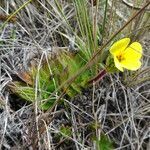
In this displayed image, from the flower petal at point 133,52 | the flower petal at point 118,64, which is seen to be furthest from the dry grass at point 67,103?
the flower petal at point 118,64

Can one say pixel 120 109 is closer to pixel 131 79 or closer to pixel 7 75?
pixel 131 79

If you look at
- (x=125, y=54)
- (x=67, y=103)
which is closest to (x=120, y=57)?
(x=125, y=54)

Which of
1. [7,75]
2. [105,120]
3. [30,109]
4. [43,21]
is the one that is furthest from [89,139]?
[43,21]

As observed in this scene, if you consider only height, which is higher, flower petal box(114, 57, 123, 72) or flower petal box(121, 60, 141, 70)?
flower petal box(114, 57, 123, 72)

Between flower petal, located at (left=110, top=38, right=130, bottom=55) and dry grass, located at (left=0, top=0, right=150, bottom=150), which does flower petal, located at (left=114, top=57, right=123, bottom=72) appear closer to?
flower petal, located at (left=110, top=38, right=130, bottom=55)

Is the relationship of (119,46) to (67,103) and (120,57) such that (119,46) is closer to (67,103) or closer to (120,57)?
(120,57)

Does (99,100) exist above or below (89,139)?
above

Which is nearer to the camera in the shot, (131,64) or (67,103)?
(131,64)

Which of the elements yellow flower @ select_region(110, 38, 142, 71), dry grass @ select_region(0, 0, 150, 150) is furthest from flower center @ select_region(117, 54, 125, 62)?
dry grass @ select_region(0, 0, 150, 150)
